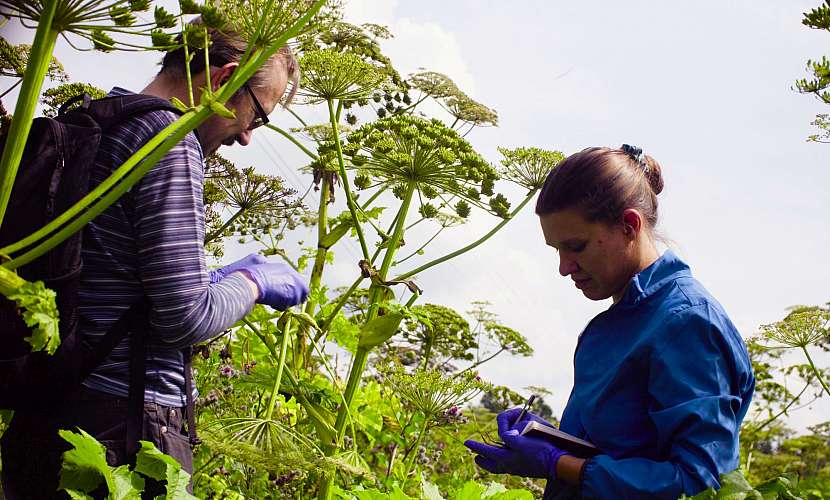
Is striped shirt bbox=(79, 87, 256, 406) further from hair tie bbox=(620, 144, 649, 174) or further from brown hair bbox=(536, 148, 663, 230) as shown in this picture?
hair tie bbox=(620, 144, 649, 174)

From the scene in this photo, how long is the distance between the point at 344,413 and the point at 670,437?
1.56 meters

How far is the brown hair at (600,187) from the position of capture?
8.84 feet

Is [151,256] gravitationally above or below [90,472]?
above

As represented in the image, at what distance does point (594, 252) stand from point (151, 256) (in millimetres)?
1397

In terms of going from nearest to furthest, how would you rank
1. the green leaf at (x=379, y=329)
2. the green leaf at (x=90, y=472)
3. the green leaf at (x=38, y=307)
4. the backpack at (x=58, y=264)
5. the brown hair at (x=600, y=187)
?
the green leaf at (x=38, y=307), the green leaf at (x=90, y=472), the backpack at (x=58, y=264), the brown hair at (x=600, y=187), the green leaf at (x=379, y=329)

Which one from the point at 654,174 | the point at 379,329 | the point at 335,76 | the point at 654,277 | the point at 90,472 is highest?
the point at 335,76

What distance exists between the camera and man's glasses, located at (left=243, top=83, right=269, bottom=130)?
2.48m

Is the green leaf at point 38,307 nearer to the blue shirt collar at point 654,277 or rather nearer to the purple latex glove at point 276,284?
the purple latex glove at point 276,284

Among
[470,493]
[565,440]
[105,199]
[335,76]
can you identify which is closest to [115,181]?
[105,199]

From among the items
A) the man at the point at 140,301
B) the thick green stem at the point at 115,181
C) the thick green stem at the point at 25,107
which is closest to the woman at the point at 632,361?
the man at the point at 140,301

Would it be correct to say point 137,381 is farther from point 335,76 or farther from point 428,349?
point 428,349

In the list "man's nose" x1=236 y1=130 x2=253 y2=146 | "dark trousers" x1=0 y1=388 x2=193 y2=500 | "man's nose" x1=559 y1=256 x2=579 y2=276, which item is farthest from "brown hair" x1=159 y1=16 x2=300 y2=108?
"man's nose" x1=559 y1=256 x2=579 y2=276

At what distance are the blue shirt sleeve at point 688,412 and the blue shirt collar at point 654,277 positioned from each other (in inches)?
8.4

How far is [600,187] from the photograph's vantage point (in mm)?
2703
